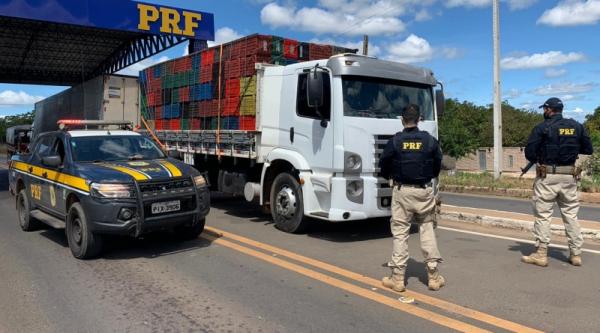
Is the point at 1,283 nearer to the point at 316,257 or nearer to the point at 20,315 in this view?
the point at 20,315

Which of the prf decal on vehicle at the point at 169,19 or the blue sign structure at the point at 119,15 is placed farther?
the prf decal on vehicle at the point at 169,19

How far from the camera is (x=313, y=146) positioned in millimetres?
7684

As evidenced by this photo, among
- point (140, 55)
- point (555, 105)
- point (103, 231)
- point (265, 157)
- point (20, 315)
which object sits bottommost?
point (20, 315)

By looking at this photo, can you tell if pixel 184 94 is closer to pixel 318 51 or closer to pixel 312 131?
pixel 318 51

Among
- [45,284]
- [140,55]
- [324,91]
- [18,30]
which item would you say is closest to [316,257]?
[324,91]

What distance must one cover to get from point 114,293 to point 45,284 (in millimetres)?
951

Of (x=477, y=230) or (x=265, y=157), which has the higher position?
(x=265, y=157)

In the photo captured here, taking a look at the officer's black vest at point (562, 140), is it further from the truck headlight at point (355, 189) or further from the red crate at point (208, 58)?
the red crate at point (208, 58)

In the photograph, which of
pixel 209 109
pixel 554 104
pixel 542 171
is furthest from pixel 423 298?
pixel 209 109

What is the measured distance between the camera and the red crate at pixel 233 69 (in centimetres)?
932

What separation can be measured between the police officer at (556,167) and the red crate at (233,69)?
519 cm

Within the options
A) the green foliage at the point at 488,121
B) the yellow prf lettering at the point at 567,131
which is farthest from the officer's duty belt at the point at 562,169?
the green foliage at the point at 488,121

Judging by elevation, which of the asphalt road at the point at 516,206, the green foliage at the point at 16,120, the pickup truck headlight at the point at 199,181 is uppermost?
the green foliage at the point at 16,120

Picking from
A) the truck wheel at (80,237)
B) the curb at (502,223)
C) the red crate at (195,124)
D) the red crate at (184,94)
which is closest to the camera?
the truck wheel at (80,237)
